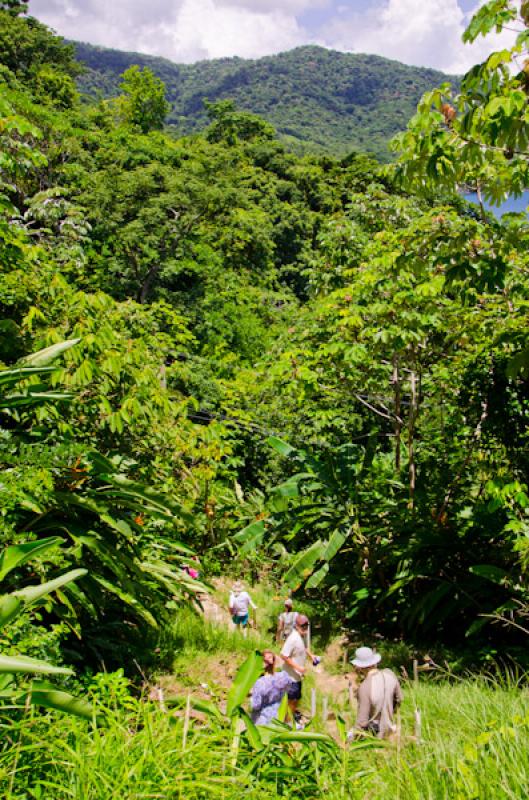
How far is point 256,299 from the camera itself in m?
23.2

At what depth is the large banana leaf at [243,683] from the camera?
2.59 m

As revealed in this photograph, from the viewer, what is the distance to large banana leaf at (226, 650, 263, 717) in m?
2.59

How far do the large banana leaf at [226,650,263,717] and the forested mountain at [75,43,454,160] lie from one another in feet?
348

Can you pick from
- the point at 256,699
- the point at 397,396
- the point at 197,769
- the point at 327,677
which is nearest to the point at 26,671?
the point at 197,769

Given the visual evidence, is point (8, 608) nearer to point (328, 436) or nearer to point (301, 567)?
point (301, 567)

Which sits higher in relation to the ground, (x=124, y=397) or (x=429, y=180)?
(x=429, y=180)

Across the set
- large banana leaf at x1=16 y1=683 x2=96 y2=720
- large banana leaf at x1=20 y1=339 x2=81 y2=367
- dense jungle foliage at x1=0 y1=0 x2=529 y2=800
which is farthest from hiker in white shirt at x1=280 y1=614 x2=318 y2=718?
large banana leaf at x1=20 y1=339 x2=81 y2=367

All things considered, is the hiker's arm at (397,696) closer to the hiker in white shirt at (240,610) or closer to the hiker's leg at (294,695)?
the hiker's leg at (294,695)

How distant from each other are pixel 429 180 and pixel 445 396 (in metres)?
3.81

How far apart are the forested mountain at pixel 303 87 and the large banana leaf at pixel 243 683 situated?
106188 mm

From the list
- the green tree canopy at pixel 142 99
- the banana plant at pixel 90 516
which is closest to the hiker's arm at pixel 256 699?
the banana plant at pixel 90 516

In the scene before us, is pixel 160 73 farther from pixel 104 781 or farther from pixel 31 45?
pixel 104 781

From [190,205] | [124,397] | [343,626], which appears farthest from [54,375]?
[190,205]

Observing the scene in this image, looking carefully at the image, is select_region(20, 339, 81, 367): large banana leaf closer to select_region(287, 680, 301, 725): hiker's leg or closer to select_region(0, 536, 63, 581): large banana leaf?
select_region(0, 536, 63, 581): large banana leaf
